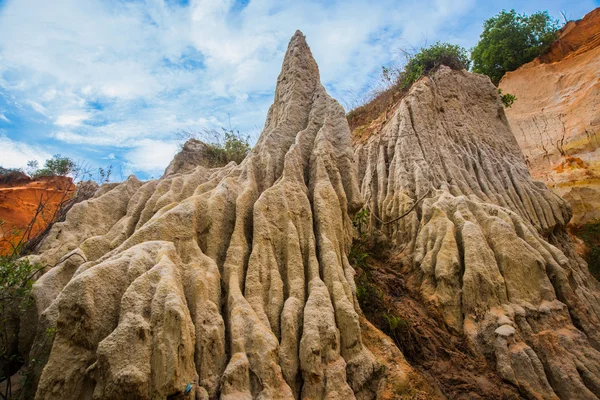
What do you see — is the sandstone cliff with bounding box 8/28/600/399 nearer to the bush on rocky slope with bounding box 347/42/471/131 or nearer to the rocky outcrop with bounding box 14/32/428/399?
the rocky outcrop with bounding box 14/32/428/399

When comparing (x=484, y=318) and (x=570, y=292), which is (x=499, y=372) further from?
(x=570, y=292)

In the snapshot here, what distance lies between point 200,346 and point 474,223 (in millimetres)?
6989

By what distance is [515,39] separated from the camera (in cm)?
2691

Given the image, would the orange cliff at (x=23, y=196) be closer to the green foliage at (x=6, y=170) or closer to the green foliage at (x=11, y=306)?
the green foliage at (x=6, y=170)

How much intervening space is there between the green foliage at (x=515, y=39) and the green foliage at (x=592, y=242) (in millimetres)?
17007

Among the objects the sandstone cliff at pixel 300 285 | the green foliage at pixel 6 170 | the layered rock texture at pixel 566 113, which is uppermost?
the green foliage at pixel 6 170

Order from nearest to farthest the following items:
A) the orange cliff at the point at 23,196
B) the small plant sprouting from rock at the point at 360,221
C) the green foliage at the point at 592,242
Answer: the small plant sprouting from rock at the point at 360,221 → the green foliage at the point at 592,242 → the orange cliff at the point at 23,196

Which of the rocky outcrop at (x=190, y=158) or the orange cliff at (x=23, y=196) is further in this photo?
the orange cliff at (x=23, y=196)

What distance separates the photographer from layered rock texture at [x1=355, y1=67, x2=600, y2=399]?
22.2ft

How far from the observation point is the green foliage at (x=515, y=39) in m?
26.7

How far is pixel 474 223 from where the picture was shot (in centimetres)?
888

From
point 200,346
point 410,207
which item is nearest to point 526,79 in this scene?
point 410,207

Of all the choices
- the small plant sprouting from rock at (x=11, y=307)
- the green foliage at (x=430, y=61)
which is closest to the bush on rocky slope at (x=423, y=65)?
the green foliage at (x=430, y=61)

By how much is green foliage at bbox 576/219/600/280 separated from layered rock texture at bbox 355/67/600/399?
3.64 ft
